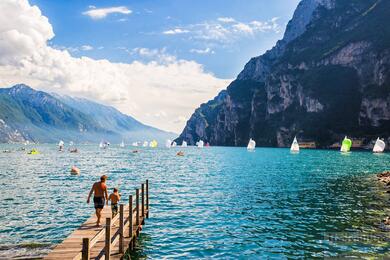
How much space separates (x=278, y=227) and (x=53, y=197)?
26880mm

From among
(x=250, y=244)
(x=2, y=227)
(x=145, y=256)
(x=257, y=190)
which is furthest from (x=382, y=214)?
(x=2, y=227)

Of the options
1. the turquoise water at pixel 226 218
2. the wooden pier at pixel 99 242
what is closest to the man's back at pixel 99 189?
the wooden pier at pixel 99 242

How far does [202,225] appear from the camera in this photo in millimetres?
28406

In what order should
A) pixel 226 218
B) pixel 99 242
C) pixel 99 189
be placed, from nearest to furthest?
1. pixel 99 242
2. pixel 99 189
3. pixel 226 218

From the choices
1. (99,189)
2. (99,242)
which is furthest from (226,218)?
(99,242)

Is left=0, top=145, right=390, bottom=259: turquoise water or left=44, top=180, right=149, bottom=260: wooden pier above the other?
left=44, top=180, right=149, bottom=260: wooden pier

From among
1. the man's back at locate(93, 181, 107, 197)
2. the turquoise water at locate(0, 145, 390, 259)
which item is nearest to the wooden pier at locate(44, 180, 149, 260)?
the turquoise water at locate(0, 145, 390, 259)

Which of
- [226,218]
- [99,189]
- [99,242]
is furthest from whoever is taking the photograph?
[226,218]

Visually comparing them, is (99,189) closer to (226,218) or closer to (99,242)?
(99,242)

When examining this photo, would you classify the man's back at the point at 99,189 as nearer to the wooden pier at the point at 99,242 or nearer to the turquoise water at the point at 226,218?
the wooden pier at the point at 99,242

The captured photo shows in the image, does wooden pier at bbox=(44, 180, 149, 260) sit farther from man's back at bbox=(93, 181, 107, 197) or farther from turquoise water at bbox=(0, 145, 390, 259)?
man's back at bbox=(93, 181, 107, 197)

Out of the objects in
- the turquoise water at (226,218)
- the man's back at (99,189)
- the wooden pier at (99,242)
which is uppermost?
the man's back at (99,189)

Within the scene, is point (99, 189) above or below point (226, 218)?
above

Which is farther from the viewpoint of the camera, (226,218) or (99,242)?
(226,218)
